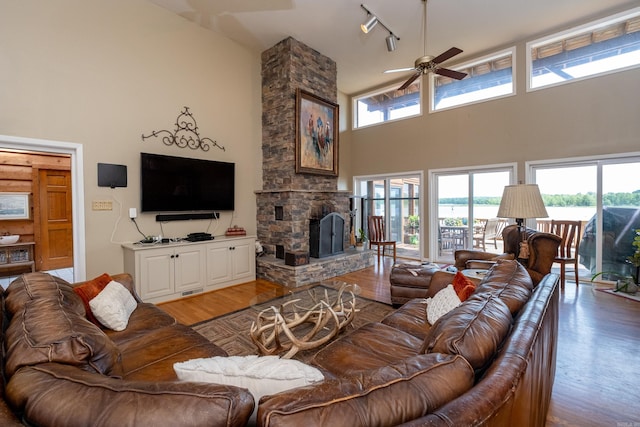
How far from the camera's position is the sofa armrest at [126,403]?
66 cm

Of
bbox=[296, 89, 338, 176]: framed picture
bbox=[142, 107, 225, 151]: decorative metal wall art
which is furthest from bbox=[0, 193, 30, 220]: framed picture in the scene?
bbox=[296, 89, 338, 176]: framed picture

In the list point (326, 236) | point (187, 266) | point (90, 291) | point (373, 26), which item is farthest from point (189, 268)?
point (373, 26)

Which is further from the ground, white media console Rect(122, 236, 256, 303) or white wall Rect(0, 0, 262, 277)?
white wall Rect(0, 0, 262, 277)

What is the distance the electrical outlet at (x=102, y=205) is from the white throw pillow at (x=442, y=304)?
405cm

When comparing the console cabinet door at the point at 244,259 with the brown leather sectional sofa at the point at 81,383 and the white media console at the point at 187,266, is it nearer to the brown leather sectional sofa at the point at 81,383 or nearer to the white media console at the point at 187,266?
the white media console at the point at 187,266

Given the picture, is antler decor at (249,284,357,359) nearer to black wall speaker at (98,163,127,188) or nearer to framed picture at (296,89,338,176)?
black wall speaker at (98,163,127,188)

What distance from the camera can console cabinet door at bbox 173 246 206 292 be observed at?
389cm

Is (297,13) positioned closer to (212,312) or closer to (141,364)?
(212,312)

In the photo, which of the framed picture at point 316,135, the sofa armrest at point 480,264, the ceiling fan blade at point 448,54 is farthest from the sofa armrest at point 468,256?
the framed picture at point 316,135

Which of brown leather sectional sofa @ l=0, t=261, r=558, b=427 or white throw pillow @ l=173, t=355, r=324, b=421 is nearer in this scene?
brown leather sectional sofa @ l=0, t=261, r=558, b=427

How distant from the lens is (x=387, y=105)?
22.5 feet

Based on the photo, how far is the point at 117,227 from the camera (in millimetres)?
3809

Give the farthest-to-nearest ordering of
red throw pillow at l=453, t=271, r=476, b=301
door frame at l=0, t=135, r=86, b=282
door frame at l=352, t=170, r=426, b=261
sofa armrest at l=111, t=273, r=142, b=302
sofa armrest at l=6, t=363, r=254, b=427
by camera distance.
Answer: door frame at l=352, t=170, r=426, b=261
door frame at l=0, t=135, r=86, b=282
sofa armrest at l=111, t=273, r=142, b=302
red throw pillow at l=453, t=271, r=476, b=301
sofa armrest at l=6, t=363, r=254, b=427

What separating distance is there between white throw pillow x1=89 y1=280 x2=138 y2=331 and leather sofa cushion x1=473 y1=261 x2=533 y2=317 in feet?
7.82
